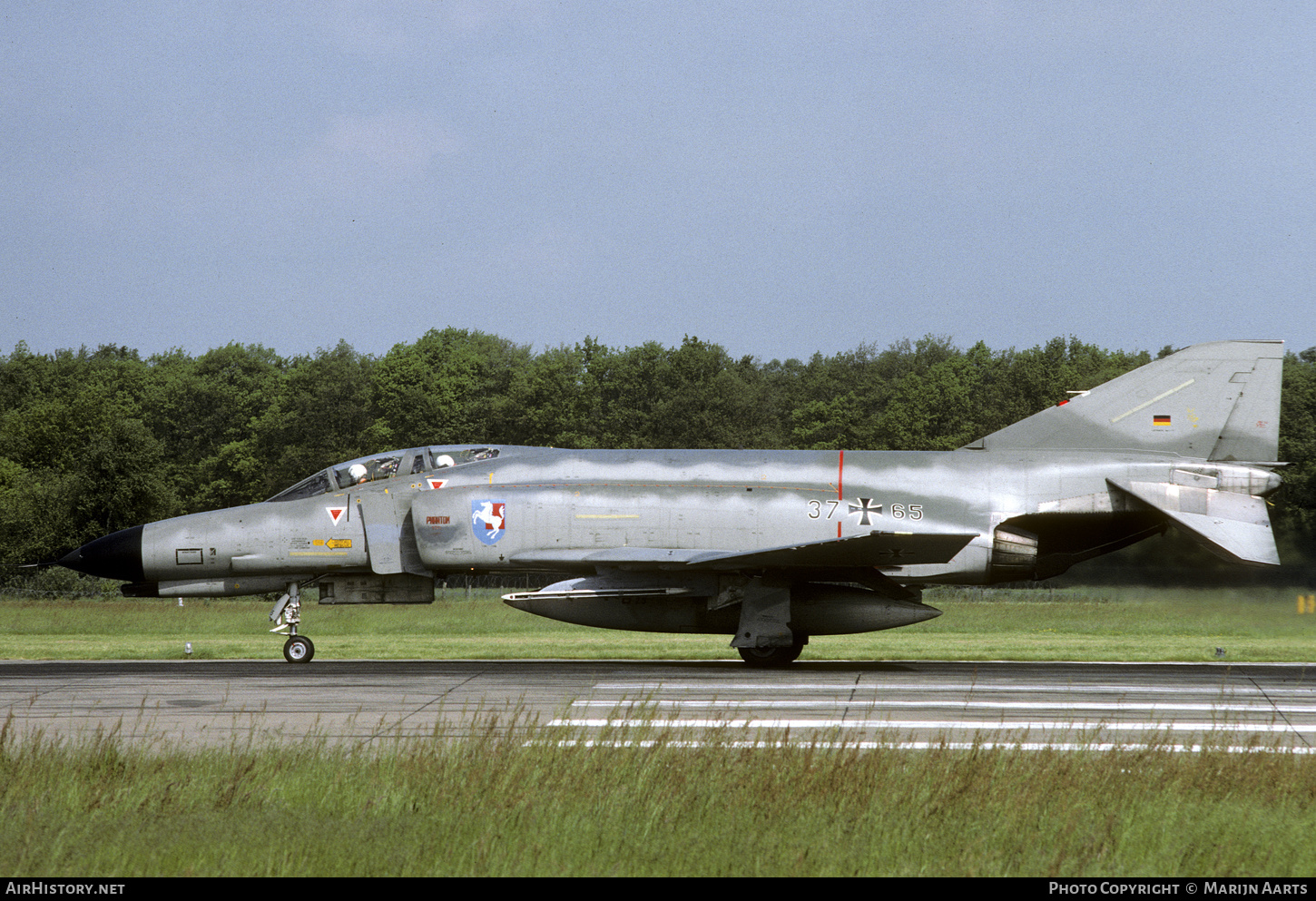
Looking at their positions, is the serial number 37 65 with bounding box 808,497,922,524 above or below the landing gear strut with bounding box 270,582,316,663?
above

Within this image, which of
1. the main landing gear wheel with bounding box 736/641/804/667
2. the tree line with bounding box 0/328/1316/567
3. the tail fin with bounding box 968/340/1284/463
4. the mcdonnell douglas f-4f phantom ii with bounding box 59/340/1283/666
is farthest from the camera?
the tree line with bounding box 0/328/1316/567

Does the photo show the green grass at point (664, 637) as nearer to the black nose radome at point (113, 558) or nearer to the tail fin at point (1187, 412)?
the tail fin at point (1187, 412)

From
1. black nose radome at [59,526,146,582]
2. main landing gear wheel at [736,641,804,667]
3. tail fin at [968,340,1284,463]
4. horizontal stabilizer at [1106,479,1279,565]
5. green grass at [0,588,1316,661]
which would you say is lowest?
green grass at [0,588,1316,661]

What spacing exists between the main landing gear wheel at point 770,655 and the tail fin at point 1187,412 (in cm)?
449

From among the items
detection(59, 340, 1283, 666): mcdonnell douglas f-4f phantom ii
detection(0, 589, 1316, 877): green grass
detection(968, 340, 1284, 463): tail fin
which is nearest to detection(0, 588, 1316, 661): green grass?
detection(59, 340, 1283, 666): mcdonnell douglas f-4f phantom ii

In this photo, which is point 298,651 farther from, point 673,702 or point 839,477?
point 839,477

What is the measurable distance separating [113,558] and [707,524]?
333 inches

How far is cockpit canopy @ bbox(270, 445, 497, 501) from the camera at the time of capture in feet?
54.4

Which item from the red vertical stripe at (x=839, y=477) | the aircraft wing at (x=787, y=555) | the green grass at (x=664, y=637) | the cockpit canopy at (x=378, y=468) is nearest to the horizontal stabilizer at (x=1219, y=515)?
the green grass at (x=664, y=637)

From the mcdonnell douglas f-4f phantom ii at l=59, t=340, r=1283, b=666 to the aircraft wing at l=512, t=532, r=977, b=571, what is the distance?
0.19 feet

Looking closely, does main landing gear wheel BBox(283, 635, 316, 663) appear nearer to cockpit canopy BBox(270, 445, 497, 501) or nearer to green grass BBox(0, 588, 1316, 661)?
cockpit canopy BBox(270, 445, 497, 501)

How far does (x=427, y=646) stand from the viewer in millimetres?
20531

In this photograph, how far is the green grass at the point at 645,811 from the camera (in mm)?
5504

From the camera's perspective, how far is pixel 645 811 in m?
6.35
